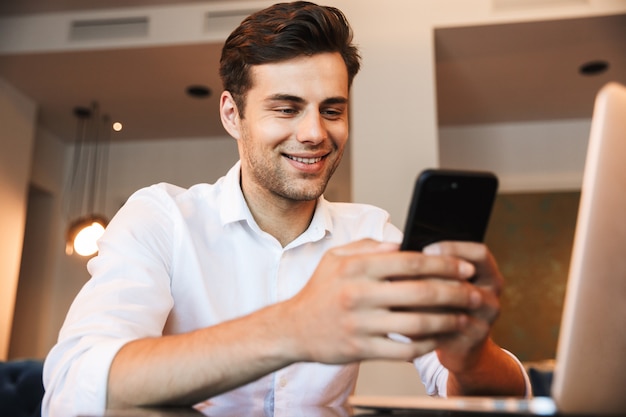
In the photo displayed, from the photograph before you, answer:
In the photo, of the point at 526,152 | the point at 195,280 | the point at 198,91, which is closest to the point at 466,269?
the point at 195,280

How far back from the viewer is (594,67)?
148 inches

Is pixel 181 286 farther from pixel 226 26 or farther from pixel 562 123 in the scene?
pixel 562 123

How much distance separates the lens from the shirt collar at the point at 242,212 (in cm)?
120

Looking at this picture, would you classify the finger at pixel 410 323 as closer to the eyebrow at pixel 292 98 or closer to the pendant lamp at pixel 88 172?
the eyebrow at pixel 292 98

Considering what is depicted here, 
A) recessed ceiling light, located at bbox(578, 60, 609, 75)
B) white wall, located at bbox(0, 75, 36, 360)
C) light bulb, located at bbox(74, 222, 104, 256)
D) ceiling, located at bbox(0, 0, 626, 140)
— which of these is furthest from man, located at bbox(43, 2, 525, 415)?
white wall, located at bbox(0, 75, 36, 360)

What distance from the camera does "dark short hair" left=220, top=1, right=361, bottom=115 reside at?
1.26m

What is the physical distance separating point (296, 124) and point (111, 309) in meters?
0.59

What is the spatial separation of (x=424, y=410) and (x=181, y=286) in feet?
2.09

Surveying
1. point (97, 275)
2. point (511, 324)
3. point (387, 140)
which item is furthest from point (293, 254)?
point (511, 324)

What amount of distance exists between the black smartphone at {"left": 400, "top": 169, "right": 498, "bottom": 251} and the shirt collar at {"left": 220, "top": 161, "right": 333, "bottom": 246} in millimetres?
651

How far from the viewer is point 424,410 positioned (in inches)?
22.8

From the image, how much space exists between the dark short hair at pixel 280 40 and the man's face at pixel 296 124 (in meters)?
0.02

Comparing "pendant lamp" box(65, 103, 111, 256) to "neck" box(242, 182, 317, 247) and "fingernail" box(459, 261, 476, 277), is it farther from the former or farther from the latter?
"fingernail" box(459, 261, 476, 277)

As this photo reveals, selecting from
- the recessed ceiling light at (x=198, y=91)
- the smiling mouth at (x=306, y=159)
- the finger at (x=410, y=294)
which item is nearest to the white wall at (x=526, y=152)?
the recessed ceiling light at (x=198, y=91)
